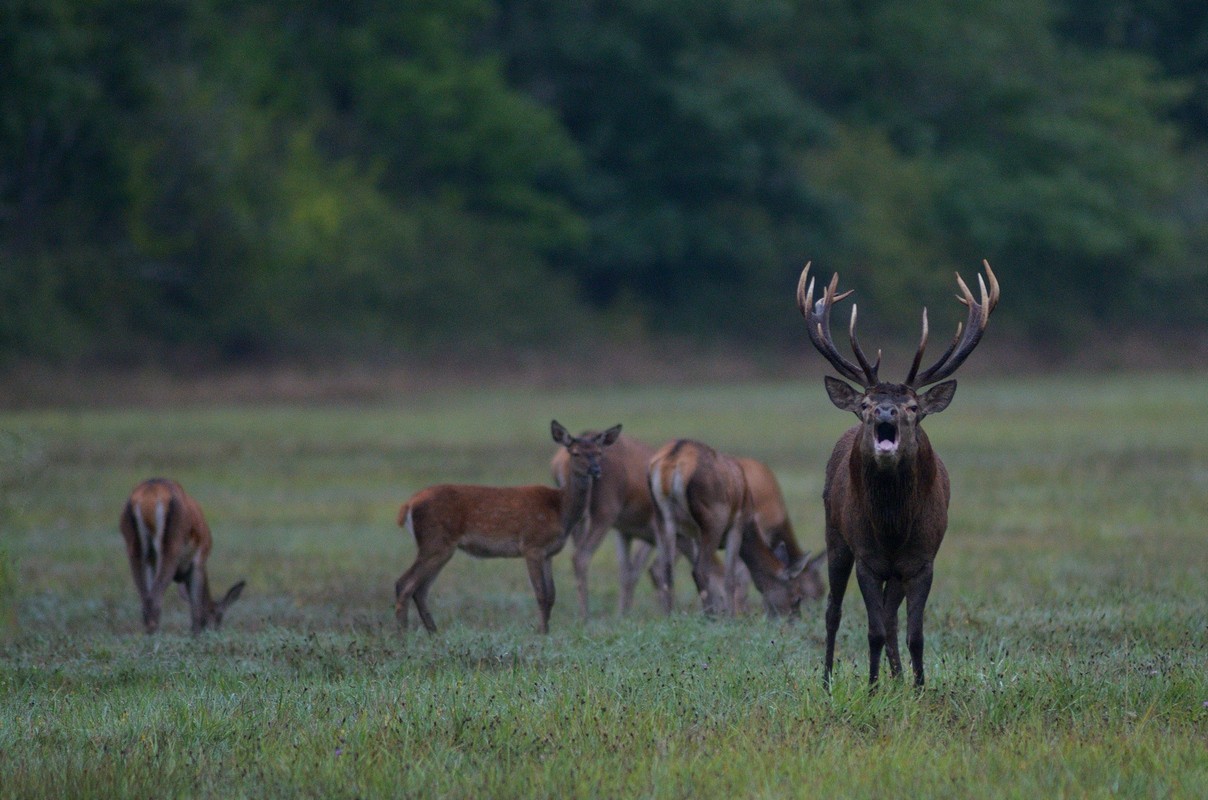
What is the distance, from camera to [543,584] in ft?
36.5

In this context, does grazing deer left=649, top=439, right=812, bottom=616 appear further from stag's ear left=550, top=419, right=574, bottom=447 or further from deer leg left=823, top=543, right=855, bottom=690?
deer leg left=823, top=543, right=855, bottom=690

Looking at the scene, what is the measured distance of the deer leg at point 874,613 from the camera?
25.4 feet

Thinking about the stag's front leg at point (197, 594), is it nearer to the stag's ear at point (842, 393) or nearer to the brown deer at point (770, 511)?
the brown deer at point (770, 511)

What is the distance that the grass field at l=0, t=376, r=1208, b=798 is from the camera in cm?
630

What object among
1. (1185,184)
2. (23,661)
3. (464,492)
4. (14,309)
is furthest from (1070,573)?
(1185,184)

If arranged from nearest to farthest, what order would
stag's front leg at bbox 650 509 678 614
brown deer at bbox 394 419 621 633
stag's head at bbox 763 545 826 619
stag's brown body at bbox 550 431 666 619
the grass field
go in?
Result: the grass field < brown deer at bbox 394 419 621 633 < stag's head at bbox 763 545 826 619 < stag's front leg at bbox 650 509 678 614 < stag's brown body at bbox 550 431 666 619

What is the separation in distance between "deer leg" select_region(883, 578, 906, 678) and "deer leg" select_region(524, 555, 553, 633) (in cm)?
286

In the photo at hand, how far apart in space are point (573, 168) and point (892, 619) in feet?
129

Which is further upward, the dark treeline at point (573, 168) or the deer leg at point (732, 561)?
the dark treeline at point (573, 168)

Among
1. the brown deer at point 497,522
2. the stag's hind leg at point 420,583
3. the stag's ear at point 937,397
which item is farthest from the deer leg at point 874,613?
the stag's hind leg at point 420,583

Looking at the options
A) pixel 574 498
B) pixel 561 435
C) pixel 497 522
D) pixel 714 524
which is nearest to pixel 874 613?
pixel 714 524

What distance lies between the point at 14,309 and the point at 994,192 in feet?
90.7

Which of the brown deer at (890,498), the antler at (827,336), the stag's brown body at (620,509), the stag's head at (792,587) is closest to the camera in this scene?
the brown deer at (890,498)

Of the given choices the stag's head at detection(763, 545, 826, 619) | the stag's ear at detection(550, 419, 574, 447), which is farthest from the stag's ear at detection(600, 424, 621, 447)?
the stag's head at detection(763, 545, 826, 619)
